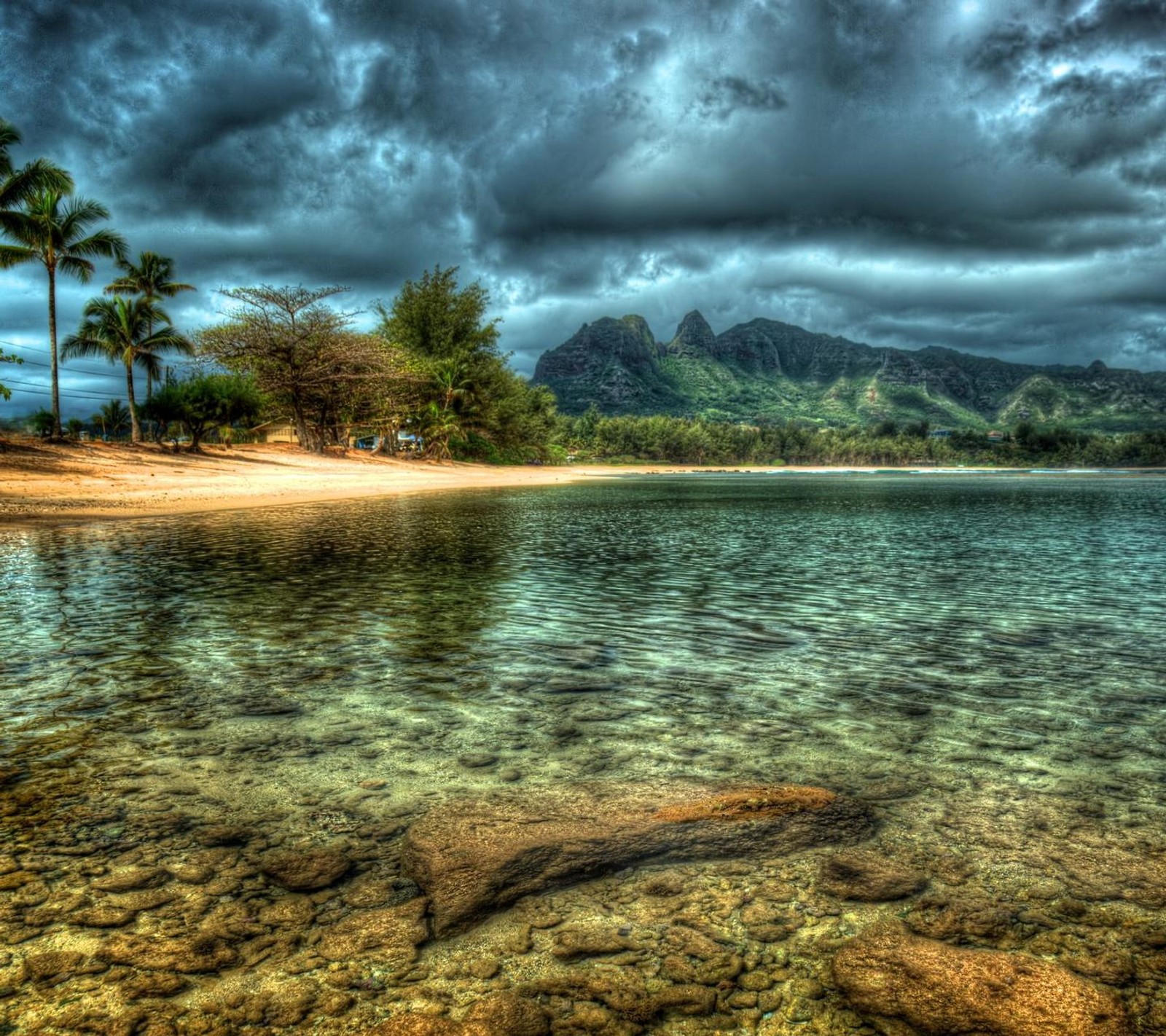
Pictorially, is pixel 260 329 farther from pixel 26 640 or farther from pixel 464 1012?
pixel 464 1012

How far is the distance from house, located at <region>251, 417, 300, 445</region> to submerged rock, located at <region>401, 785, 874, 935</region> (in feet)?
199

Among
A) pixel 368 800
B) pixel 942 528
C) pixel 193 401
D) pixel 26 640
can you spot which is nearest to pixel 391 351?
pixel 193 401

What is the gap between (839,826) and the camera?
391 cm

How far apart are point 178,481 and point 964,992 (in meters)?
37.0

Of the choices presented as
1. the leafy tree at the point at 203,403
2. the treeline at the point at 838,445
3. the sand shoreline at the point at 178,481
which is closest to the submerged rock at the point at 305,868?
the sand shoreline at the point at 178,481

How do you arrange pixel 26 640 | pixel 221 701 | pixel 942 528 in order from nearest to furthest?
pixel 221 701, pixel 26 640, pixel 942 528

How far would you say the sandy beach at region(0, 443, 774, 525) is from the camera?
24156 mm

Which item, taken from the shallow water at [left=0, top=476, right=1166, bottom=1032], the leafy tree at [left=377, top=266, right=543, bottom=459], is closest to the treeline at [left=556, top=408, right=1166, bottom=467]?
the leafy tree at [left=377, top=266, right=543, bottom=459]

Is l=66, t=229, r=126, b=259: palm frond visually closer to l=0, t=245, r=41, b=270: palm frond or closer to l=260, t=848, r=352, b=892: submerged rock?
l=0, t=245, r=41, b=270: palm frond

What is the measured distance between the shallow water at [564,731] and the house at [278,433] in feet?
173

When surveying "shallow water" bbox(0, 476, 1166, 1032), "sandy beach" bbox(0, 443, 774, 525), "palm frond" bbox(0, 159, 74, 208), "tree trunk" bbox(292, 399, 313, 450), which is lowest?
"shallow water" bbox(0, 476, 1166, 1032)

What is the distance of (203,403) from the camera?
45469 millimetres

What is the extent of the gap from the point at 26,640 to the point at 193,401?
43.1m

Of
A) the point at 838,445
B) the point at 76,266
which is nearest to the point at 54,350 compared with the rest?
the point at 76,266
